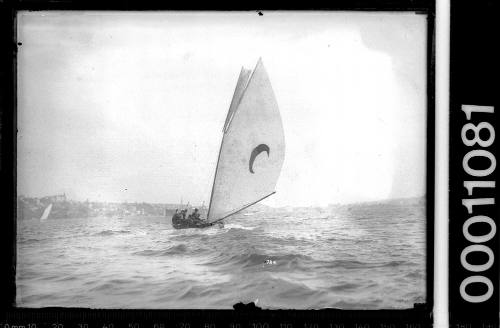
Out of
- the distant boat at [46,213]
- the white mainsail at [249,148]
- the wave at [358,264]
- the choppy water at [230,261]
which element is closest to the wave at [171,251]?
the choppy water at [230,261]

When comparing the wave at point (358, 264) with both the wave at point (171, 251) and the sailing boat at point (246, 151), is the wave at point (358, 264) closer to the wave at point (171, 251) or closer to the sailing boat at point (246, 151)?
the sailing boat at point (246, 151)

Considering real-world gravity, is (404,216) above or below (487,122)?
below

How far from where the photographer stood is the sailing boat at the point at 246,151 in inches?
71.6

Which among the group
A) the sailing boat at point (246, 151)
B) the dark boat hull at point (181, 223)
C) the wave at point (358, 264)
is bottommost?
the wave at point (358, 264)

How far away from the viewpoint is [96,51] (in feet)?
5.91

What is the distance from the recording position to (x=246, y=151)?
1842mm

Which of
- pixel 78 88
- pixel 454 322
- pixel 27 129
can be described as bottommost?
pixel 454 322

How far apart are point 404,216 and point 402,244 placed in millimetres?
111

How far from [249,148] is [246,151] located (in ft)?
0.06

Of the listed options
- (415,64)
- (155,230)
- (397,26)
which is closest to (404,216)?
(415,64)

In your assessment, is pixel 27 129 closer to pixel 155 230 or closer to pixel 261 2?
pixel 155 230

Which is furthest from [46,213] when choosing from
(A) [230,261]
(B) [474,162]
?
(B) [474,162]

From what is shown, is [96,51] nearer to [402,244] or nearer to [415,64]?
[415,64]

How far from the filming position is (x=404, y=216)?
1.80 metres
